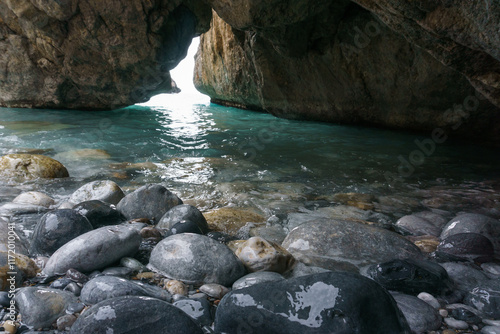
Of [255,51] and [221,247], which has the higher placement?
[255,51]

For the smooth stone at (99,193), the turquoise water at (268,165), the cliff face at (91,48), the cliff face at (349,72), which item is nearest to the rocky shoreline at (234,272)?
the smooth stone at (99,193)

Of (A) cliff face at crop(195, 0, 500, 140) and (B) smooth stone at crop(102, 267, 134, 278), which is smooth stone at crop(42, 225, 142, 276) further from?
(A) cliff face at crop(195, 0, 500, 140)

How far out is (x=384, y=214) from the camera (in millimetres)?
4133

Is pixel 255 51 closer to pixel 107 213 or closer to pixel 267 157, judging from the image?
pixel 267 157

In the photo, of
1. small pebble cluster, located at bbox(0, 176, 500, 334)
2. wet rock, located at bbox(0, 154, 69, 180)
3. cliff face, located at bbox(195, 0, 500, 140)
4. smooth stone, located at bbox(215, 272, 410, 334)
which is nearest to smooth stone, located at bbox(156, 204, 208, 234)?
small pebble cluster, located at bbox(0, 176, 500, 334)

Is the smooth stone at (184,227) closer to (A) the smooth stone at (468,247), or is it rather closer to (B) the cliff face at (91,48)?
(A) the smooth stone at (468,247)

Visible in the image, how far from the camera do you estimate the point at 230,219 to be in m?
3.71

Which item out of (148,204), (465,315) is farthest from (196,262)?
(465,315)

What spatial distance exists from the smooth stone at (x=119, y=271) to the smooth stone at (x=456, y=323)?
1985 mm

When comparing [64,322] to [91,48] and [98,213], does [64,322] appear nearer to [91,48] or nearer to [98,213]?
[98,213]

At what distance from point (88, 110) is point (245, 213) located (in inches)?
646

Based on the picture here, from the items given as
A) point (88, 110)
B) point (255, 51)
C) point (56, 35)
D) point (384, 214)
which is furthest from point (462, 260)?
point (88, 110)

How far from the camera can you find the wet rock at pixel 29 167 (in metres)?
5.00

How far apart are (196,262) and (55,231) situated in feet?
3.94
